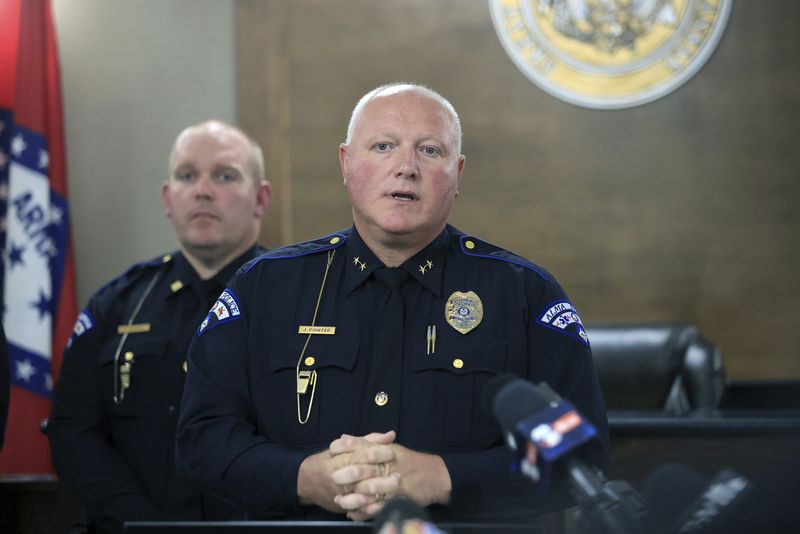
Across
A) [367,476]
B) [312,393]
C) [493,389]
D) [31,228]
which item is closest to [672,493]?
[493,389]

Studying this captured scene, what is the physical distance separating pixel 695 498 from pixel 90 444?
198 centimetres

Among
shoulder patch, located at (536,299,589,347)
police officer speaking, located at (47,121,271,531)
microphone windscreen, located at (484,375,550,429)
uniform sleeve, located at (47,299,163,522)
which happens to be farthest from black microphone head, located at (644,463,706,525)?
uniform sleeve, located at (47,299,163,522)

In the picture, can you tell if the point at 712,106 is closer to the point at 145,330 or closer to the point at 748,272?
the point at 748,272

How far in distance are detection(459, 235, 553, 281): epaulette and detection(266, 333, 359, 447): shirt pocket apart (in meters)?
0.34

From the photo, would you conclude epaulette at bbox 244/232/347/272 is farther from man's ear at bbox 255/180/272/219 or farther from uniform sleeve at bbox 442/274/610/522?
man's ear at bbox 255/180/272/219

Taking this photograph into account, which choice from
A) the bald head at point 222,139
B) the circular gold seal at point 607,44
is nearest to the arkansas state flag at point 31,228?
the bald head at point 222,139

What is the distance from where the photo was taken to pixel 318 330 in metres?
1.96

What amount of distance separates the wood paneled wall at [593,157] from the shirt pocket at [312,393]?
8.57 ft

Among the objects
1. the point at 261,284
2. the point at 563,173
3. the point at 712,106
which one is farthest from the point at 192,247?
the point at 712,106

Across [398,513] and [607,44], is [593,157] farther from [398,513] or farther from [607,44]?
[398,513]

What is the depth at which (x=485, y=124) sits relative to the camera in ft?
A: 14.7

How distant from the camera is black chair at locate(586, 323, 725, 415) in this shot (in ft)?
11.4

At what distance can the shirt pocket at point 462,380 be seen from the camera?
73.5 inches

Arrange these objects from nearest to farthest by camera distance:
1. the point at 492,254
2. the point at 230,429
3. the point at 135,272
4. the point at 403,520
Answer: the point at 403,520
the point at 230,429
the point at 492,254
the point at 135,272
